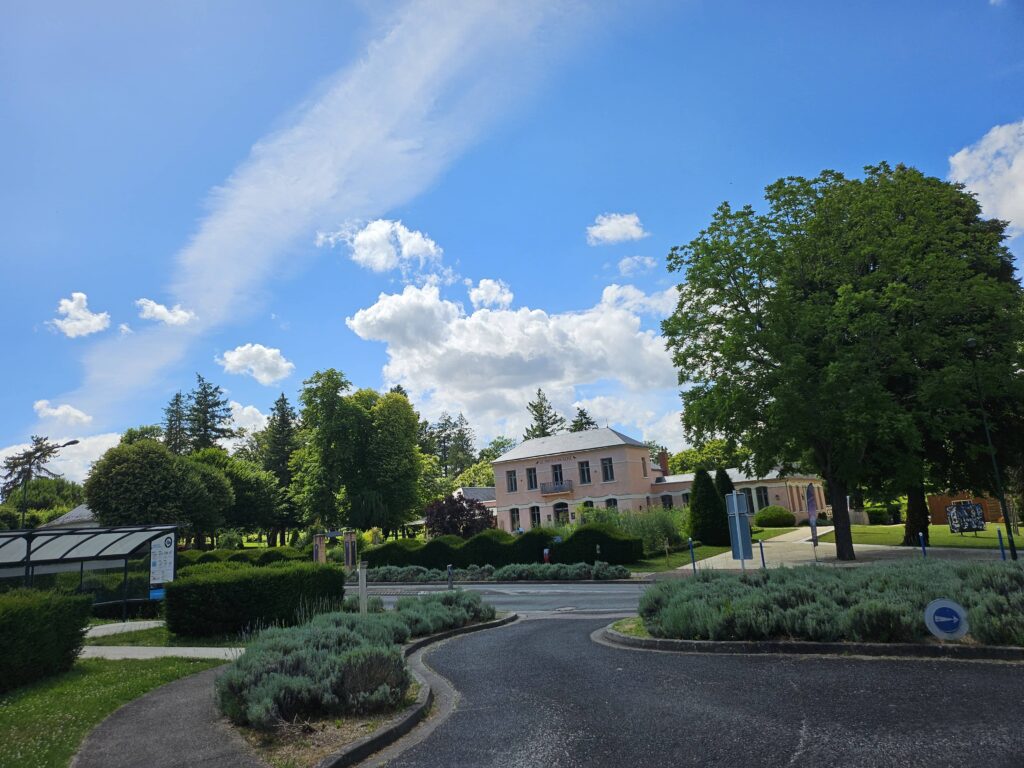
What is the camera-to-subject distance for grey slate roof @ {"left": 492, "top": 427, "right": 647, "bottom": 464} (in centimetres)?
5116

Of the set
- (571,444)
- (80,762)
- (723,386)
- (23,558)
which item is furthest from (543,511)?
(80,762)

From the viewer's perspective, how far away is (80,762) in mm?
5836

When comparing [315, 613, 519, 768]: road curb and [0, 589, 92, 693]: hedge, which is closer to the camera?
[315, 613, 519, 768]: road curb

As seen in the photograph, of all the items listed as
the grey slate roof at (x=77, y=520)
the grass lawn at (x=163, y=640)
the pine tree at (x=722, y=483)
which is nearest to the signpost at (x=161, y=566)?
the grass lawn at (x=163, y=640)

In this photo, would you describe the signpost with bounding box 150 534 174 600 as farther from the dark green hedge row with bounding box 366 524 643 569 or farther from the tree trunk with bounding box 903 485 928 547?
the tree trunk with bounding box 903 485 928 547

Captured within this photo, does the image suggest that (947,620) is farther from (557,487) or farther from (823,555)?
(557,487)

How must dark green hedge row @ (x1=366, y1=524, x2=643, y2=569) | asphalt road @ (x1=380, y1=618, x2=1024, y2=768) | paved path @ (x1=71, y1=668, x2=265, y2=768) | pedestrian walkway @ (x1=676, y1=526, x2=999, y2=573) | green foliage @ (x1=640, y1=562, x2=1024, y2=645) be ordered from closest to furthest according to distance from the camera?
1. asphalt road @ (x1=380, y1=618, x2=1024, y2=768)
2. paved path @ (x1=71, y1=668, x2=265, y2=768)
3. green foliage @ (x1=640, y1=562, x2=1024, y2=645)
4. pedestrian walkway @ (x1=676, y1=526, x2=999, y2=573)
5. dark green hedge row @ (x1=366, y1=524, x2=643, y2=569)

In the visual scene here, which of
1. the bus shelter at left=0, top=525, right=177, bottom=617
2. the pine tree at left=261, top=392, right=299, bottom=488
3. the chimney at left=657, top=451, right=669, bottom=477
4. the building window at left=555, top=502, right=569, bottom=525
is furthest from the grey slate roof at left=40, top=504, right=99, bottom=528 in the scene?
the chimney at left=657, top=451, right=669, bottom=477

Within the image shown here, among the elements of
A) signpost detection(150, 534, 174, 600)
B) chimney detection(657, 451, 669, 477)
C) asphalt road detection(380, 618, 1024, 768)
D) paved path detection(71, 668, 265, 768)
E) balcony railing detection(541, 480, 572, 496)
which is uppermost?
chimney detection(657, 451, 669, 477)

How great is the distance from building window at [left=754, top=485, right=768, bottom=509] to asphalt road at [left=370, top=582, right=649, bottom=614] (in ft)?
115

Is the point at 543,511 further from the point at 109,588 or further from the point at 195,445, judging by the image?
the point at 195,445

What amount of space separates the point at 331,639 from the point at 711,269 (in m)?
22.4

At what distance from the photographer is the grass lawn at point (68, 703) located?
6078 millimetres

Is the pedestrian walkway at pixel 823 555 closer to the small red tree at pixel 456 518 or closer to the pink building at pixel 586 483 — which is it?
the pink building at pixel 586 483
